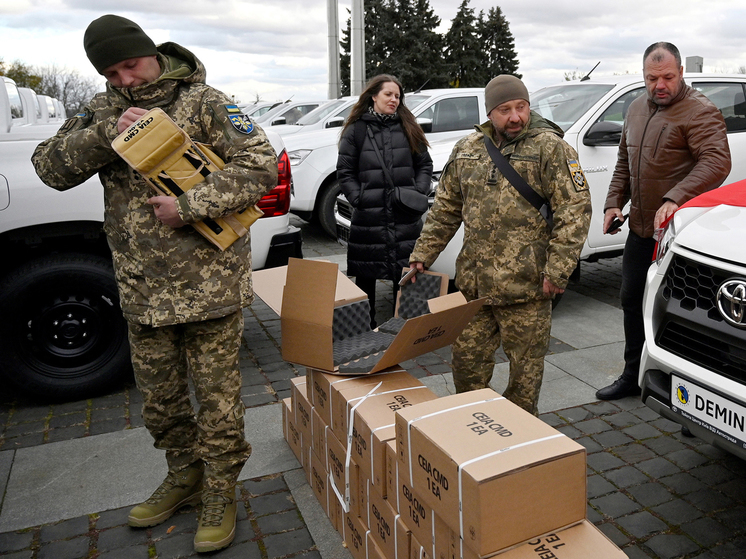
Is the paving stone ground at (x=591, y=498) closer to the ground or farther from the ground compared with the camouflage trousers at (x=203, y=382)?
closer to the ground

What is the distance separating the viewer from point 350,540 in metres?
2.64

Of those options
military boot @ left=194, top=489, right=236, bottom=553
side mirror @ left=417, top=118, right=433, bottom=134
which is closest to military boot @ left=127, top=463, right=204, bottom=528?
military boot @ left=194, top=489, right=236, bottom=553

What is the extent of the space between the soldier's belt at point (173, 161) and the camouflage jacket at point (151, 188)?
0.25ft

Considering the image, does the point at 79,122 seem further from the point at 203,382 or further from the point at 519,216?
the point at 519,216

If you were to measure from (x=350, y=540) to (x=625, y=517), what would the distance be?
3.87 feet

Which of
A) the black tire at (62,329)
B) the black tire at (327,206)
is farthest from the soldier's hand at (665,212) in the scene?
the black tire at (327,206)

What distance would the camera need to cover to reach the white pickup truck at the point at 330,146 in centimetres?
804

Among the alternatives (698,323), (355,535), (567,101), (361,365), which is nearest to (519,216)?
(698,323)

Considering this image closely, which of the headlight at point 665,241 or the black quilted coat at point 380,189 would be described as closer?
the headlight at point 665,241

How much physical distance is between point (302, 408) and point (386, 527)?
0.99 meters

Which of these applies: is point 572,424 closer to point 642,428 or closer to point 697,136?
point 642,428

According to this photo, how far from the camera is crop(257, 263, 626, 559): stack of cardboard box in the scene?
173cm

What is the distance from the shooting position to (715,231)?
2674mm

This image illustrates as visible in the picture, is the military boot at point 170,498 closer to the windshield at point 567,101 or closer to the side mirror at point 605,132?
the side mirror at point 605,132
